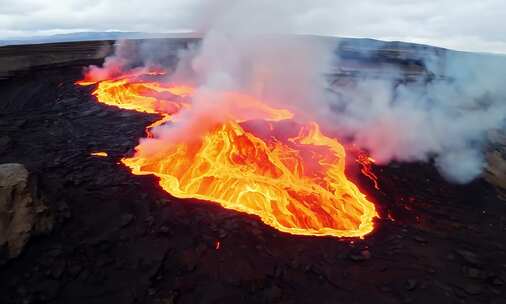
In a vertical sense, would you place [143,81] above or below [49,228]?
above

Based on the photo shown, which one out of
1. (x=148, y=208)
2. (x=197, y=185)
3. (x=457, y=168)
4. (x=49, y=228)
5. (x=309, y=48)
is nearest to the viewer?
(x=49, y=228)

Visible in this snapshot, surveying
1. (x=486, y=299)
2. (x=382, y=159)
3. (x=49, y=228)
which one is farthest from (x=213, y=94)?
(x=486, y=299)

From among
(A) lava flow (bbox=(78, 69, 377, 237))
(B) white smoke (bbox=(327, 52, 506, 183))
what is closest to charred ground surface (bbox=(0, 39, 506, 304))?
(A) lava flow (bbox=(78, 69, 377, 237))

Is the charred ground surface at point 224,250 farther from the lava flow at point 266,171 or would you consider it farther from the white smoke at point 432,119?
the white smoke at point 432,119

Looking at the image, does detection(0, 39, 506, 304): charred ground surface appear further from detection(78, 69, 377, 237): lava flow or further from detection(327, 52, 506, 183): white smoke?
detection(327, 52, 506, 183): white smoke

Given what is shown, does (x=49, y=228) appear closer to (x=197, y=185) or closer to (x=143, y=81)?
(x=197, y=185)

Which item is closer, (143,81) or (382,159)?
(382,159)
